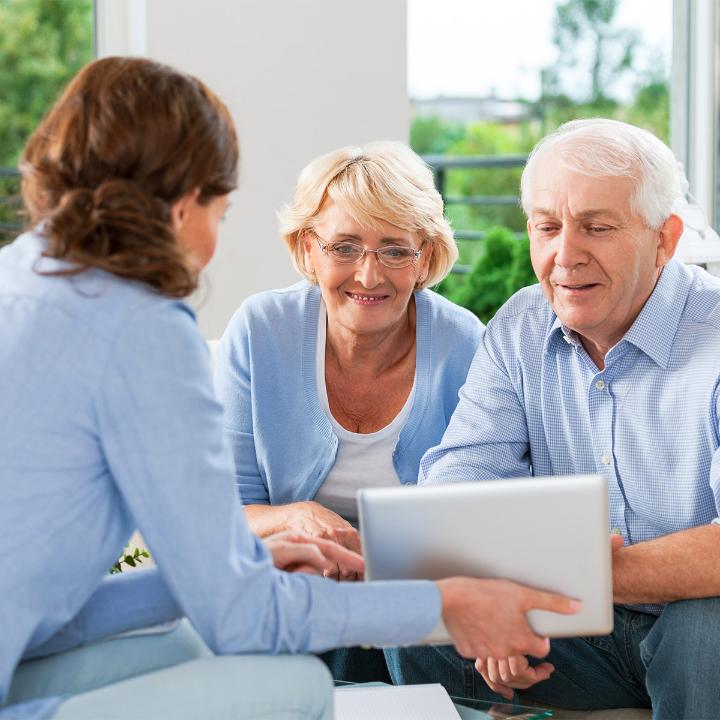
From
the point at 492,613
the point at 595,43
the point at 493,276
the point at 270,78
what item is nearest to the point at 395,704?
the point at 492,613

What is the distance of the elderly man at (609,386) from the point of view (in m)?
2.14

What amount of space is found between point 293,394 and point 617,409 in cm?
69

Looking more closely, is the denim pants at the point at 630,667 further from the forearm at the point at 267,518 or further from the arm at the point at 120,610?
the arm at the point at 120,610

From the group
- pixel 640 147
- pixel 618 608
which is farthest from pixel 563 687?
pixel 640 147

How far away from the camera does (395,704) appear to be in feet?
6.14

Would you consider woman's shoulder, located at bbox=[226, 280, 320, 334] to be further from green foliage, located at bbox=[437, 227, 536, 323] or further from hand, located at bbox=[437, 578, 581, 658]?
green foliage, located at bbox=[437, 227, 536, 323]

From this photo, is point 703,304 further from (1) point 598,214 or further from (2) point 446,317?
(2) point 446,317

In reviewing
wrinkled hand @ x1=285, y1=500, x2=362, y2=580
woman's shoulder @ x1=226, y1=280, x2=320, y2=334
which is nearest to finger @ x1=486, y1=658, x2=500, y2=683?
wrinkled hand @ x1=285, y1=500, x2=362, y2=580

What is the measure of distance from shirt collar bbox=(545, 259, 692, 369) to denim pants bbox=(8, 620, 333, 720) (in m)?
0.95

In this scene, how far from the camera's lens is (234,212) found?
3.77 m

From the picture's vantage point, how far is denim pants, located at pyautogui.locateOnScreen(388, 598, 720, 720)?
1889 mm

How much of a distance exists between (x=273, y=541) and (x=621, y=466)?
A: 28.8 inches

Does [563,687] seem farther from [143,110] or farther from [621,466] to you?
[143,110]

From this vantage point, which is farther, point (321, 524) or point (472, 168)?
point (472, 168)
